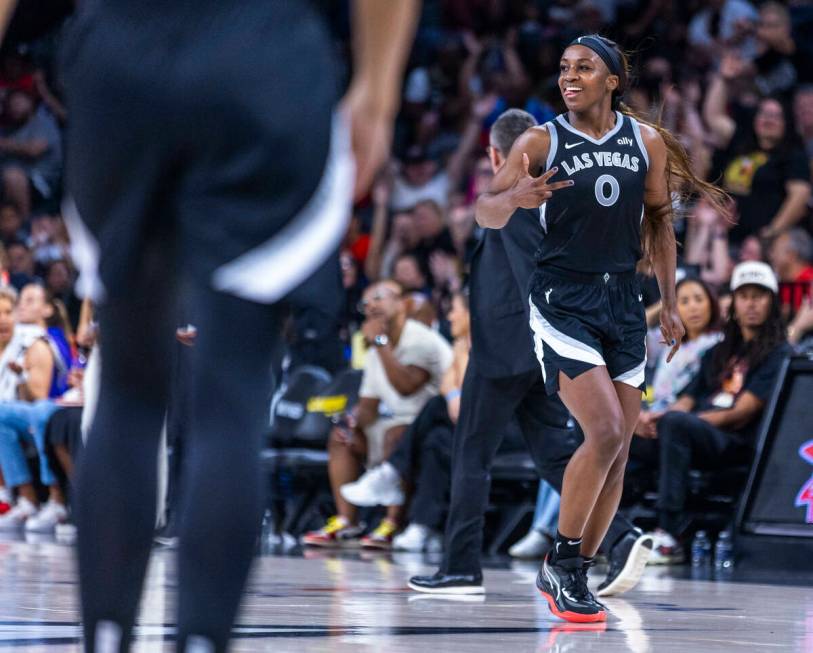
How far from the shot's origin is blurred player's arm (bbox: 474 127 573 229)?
4.79 metres

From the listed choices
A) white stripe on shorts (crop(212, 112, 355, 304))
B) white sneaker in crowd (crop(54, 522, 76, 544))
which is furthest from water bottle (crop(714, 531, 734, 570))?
white stripe on shorts (crop(212, 112, 355, 304))

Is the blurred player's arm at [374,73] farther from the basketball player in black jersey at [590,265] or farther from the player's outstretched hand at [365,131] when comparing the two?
the basketball player in black jersey at [590,265]

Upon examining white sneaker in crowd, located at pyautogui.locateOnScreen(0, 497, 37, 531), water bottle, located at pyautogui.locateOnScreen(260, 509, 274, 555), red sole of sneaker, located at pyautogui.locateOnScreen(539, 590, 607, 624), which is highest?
red sole of sneaker, located at pyautogui.locateOnScreen(539, 590, 607, 624)

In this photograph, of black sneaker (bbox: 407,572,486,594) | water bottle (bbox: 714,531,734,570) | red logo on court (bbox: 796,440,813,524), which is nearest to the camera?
black sneaker (bbox: 407,572,486,594)

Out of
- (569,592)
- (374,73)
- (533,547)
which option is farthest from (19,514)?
(374,73)

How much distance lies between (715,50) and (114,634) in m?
11.3

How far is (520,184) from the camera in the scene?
4.83 metres

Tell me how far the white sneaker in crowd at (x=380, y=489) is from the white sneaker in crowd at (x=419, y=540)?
32 cm

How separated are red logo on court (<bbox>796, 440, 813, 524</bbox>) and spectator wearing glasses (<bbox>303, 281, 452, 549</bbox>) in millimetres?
2704

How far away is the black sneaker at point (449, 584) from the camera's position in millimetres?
5672

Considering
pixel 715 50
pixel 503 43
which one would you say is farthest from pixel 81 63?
pixel 503 43

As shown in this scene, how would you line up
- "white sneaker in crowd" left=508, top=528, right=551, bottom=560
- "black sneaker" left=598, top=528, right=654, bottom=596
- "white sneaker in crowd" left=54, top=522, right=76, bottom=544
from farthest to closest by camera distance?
"white sneaker in crowd" left=54, top=522, right=76, bottom=544 < "white sneaker in crowd" left=508, top=528, right=551, bottom=560 < "black sneaker" left=598, top=528, right=654, bottom=596

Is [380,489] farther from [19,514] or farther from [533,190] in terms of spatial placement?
[533,190]

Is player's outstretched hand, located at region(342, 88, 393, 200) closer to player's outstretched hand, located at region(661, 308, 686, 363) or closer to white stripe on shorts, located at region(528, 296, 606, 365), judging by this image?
white stripe on shorts, located at region(528, 296, 606, 365)
